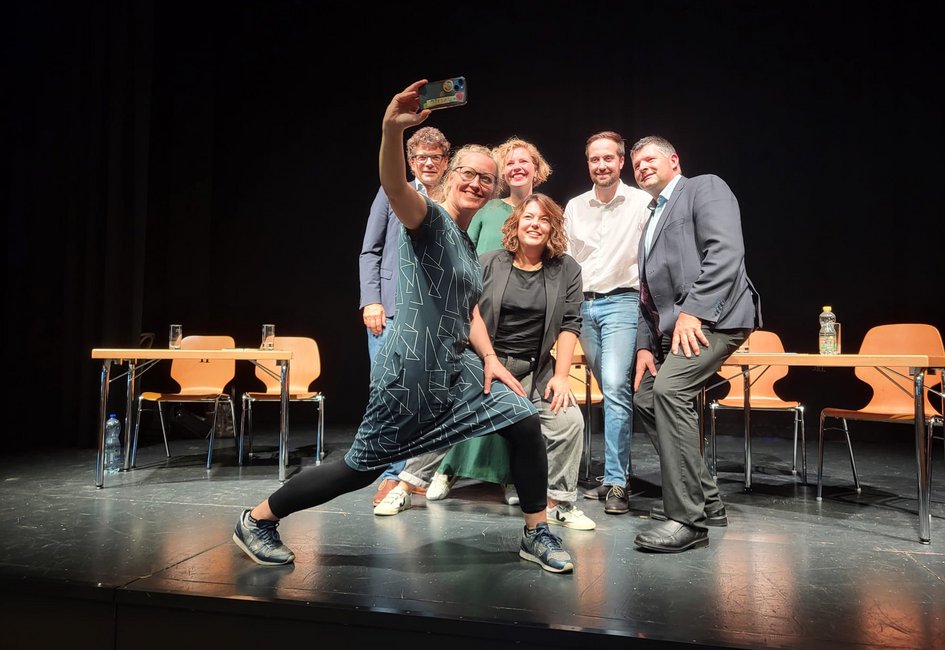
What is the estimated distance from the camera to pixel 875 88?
5.16 m

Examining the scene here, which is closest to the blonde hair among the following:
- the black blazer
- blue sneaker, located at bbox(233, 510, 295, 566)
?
the black blazer

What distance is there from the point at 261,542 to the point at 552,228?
1.57 metres

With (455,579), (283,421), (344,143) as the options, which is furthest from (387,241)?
(344,143)

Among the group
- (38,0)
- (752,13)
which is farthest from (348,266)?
(752,13)

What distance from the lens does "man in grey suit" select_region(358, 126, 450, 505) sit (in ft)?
9.64

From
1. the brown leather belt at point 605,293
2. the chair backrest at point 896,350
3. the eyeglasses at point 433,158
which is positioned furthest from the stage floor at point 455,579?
the eyeglasses at point 433,158

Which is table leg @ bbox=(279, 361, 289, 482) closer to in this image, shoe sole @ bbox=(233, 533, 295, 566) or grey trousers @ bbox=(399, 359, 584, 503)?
grey trousers @ bbox=(399, 359, 584, 503)

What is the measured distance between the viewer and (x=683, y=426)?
2334mm

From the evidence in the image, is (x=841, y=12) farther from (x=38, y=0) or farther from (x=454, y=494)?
(x=38, y=0)

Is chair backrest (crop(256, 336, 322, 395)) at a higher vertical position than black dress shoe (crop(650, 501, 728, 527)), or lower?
higher

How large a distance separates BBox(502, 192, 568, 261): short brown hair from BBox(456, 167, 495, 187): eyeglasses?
2.85ft

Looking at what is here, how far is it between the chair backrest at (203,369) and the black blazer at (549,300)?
7.87 feet

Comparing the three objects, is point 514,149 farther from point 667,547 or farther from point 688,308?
point 667,547

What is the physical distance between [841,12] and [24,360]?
671 cm
